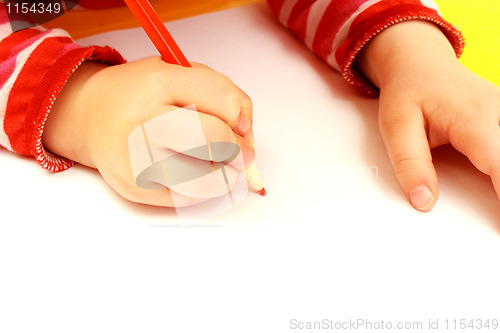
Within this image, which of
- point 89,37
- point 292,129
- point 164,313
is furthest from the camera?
point 89,37

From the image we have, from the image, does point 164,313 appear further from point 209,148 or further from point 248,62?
point 248,62

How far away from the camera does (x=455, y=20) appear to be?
0.46 m

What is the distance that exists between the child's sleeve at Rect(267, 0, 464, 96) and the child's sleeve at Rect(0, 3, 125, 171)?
0.56 ft

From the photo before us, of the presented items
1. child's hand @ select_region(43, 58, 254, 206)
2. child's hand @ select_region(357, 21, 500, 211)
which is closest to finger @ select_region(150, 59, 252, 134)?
child's hand @ select_region(43, 58, 254, 206)

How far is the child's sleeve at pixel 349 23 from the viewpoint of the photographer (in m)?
0.39

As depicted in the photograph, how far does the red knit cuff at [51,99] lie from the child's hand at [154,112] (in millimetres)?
24

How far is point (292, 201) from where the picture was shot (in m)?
0.31

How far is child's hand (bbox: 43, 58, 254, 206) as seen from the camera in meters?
0.29

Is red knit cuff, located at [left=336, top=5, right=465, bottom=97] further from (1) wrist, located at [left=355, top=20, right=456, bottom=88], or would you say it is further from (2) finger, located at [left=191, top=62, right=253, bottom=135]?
(2) finger, located at [left=191, top=62, right=253, bottom=135]

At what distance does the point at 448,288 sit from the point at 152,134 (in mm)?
175

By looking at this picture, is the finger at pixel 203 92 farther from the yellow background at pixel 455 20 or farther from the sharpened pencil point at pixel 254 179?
the yellow background at pixel 455 20

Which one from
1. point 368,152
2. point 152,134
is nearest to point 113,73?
point 152,134

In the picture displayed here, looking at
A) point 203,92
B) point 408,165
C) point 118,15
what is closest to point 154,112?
point 203,92

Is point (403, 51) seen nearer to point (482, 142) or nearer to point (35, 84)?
point (482, 142)
